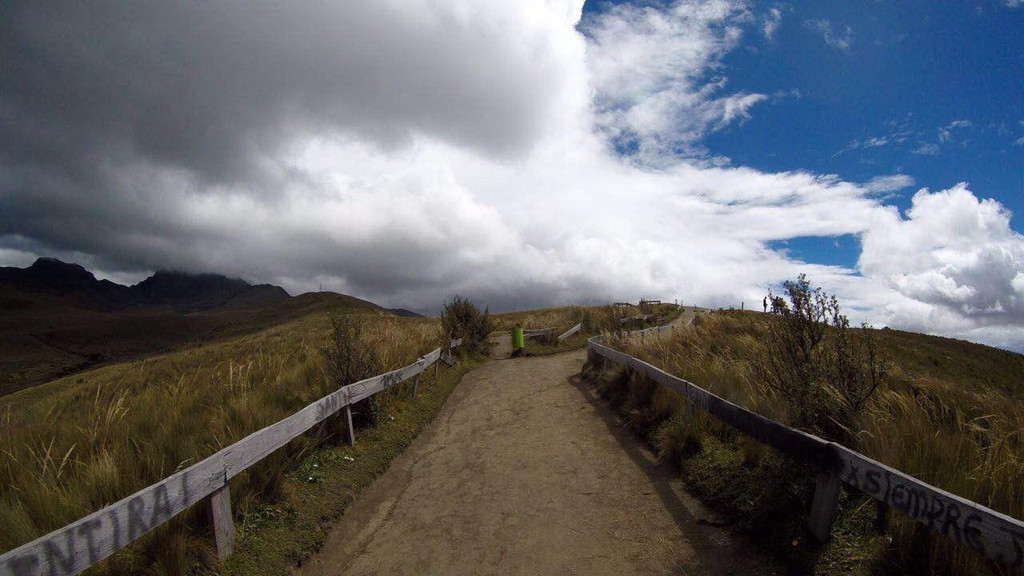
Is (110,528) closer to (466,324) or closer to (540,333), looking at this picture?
(466,324)

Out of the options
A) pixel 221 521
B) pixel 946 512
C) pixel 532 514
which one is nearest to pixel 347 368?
pixel 221 521

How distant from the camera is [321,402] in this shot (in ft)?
18.8

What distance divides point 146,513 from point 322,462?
108 inches

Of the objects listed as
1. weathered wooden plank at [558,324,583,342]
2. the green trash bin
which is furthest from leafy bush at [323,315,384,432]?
weathered wooden plank at [558,324,583,342]

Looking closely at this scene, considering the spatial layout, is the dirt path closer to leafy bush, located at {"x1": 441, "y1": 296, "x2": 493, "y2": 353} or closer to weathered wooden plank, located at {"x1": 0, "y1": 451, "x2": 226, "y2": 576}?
weathered wooden plank, located at {"x1": 0, "y1": 451, "x2": 226, "y2": 576}

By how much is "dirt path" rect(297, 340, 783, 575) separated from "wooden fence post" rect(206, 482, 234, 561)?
67cm

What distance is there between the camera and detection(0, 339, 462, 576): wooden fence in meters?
2.34

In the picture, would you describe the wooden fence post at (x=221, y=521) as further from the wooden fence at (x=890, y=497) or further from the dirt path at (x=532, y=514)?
the wooden fence at (x=890, y=497)

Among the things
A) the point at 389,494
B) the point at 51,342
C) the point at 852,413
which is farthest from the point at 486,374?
the point at 51,342

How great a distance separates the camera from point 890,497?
9.41 feet

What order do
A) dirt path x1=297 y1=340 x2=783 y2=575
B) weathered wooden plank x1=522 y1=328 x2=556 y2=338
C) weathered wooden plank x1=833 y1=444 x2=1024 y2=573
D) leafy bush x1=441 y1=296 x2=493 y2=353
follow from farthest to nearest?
1. weathered wooden plank x1=522 y1=328 x2=556 y2=338
2. leafy bush x1=441 y1=296 x2=493 y2=353
3. dirt path x1=297 y1=340 x2=783 y2=575
4. weathered wooden plank x1=833 y1=444 x2=1024 y2=573

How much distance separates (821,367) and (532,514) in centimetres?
342

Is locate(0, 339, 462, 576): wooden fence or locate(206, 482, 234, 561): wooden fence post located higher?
locate(0, 339, 462, 576): wooden fence

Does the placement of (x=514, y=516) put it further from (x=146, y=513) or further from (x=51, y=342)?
(x=51, y=342)
